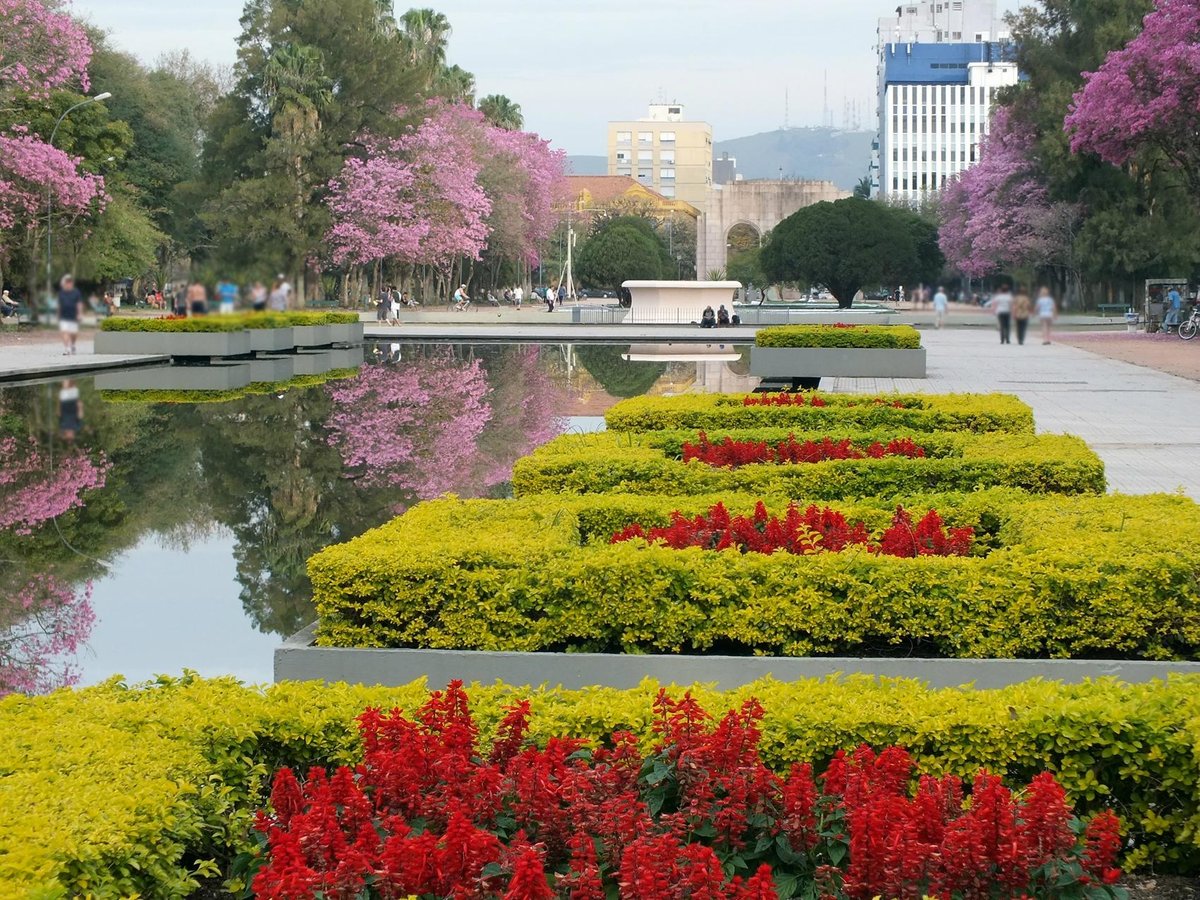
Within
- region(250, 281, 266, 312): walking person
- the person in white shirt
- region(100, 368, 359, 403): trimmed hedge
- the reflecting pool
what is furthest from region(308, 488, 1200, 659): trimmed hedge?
region(100, 368, 359, 403): trimmed hedge

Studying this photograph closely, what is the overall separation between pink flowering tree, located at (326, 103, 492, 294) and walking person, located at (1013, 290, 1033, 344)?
1422 inches

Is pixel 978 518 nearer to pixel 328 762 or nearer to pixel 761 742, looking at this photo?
pixel 761 742

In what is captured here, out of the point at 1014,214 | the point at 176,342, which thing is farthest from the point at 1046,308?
the point at 1014,214

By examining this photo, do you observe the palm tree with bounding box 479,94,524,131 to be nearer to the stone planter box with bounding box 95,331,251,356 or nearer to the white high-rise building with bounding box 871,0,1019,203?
the stone planter box with bounding box 95,331,251,356

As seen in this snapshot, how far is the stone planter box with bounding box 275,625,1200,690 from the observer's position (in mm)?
6254

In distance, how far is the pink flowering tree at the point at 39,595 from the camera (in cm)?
703

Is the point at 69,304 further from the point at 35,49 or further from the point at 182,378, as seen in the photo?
the point at 35,49

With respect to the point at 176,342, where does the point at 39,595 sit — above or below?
below

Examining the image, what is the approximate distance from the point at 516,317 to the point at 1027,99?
20303mm

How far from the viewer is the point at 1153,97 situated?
36125mm

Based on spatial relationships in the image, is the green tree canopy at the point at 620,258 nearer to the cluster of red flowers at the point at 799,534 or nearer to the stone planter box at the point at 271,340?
the stone planter box at the point at 271,340

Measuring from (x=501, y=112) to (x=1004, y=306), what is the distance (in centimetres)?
6473

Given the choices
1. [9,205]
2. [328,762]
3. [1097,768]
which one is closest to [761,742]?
[1097,768]

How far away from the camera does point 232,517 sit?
1162 centimetres
